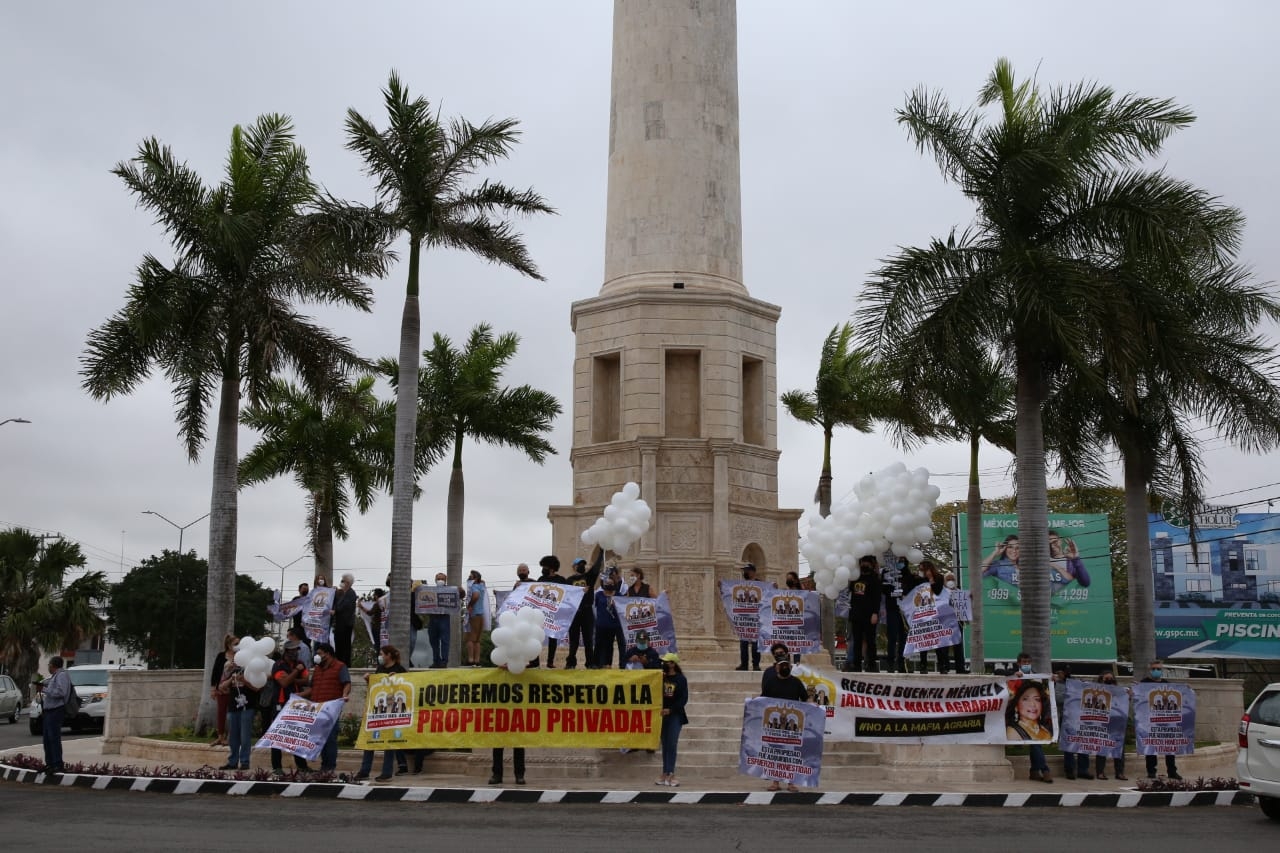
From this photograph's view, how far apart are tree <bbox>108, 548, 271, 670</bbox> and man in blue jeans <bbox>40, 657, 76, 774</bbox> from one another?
46641 mm

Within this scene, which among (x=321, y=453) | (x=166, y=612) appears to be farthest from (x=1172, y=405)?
(x=166, y=612)

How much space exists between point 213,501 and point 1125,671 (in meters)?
47.2

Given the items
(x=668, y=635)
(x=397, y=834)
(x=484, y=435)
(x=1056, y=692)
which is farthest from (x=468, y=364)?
(x=397, y=834)

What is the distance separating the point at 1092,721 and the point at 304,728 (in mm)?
11144

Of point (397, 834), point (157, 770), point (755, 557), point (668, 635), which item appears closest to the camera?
point (397, 834)

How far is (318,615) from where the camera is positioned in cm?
2323

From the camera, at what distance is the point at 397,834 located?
12.8 metres

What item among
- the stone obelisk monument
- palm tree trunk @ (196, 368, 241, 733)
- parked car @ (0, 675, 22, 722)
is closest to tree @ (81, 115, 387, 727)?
palm tree trunk @ (196, 368, 241, 733)

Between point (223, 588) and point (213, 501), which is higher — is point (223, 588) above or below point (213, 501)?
below

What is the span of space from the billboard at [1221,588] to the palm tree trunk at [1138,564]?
35.4 metres

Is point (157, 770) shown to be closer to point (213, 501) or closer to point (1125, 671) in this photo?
point (213, 501)

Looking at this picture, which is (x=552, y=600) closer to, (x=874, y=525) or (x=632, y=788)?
(x=632, y=788)

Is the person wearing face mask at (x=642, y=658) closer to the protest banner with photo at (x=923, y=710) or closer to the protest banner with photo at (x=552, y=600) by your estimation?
the protest banner with photo at (x=552, y=600)

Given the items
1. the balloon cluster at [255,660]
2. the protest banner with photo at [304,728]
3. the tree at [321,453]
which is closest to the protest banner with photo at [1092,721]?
the protest banner with photo at [304,728]
